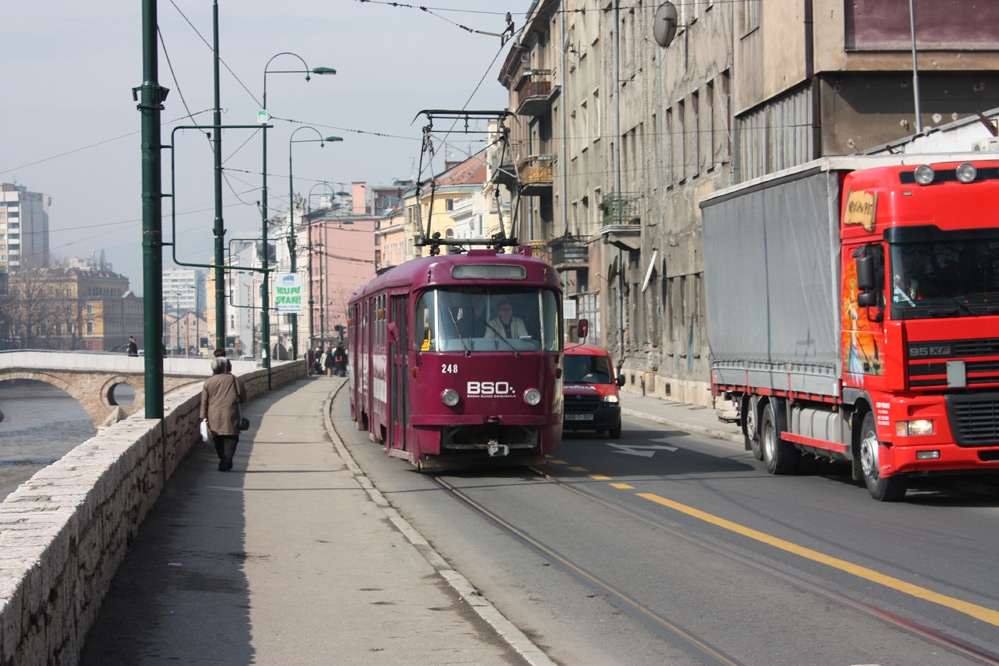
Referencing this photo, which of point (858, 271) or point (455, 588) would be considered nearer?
point (455, 588)

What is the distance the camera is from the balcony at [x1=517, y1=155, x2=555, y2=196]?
202ft

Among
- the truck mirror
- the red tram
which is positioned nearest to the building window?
the red tram

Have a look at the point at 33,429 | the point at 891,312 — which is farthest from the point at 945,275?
the point at 33,429

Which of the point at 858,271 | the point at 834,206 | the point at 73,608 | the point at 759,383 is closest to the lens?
the point at 73,608

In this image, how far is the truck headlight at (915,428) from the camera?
13.0m

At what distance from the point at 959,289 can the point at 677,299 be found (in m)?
26.3

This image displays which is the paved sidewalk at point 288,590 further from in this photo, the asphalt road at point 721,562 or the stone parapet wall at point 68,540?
the asphalt road at point 721,562

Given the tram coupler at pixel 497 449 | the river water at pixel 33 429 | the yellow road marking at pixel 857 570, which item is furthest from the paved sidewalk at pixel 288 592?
the river water at pixel 33 429

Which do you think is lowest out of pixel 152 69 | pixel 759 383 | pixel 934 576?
pixel 934 576

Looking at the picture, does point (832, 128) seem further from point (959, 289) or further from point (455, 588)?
point (455, 588)

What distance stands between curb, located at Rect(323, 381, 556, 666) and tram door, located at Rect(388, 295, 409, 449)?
4.20 ft

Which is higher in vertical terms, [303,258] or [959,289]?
[303,258]

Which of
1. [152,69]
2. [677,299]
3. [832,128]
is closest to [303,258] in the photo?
[677,299]

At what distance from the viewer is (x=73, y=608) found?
22.2 ft
